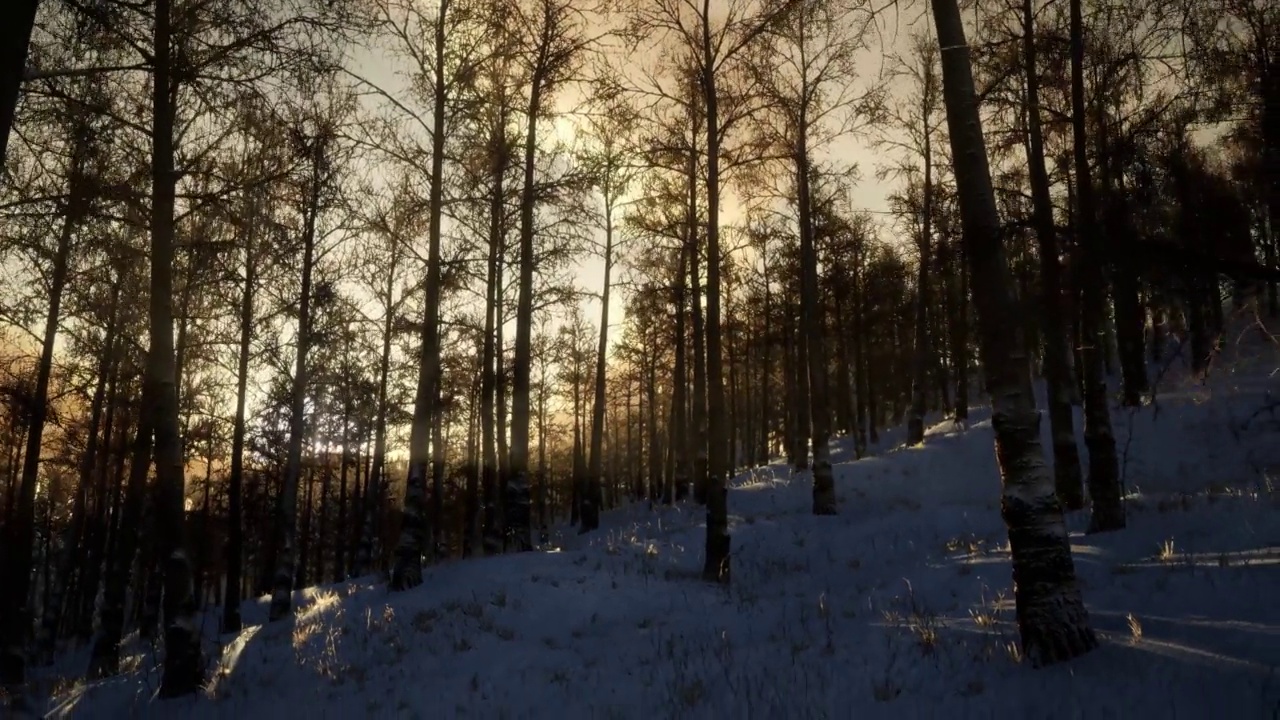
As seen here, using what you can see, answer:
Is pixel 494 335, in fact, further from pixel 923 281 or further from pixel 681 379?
pixel 923 281

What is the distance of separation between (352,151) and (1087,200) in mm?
10998

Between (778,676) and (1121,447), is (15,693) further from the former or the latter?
(1121,447)

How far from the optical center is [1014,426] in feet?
17.8

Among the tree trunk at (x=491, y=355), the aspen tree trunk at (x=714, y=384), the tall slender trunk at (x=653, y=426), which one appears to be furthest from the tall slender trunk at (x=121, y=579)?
the tall slender trunk at (x=653, y=426)

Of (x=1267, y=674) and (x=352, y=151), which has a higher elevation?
(x=352, y=151)

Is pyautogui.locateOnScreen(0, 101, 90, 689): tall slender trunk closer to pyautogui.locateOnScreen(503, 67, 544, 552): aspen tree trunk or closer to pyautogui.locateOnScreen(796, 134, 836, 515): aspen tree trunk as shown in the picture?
pyautogui.locateOnScreen(503, 67, 544, 552): aspen tree trunk

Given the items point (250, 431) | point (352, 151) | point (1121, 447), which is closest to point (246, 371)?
point (250, 431)

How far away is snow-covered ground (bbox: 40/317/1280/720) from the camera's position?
4852 millimetres

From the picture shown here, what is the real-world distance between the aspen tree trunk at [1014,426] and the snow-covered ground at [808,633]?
0.86 feet

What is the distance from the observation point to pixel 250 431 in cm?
1870

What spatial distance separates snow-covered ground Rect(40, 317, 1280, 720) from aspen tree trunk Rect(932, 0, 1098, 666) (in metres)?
0.26

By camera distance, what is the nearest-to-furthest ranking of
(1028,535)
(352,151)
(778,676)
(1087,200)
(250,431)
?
(1028,535), (778,676), (1087,200), (352,151), (250,431)

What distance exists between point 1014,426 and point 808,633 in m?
2.84

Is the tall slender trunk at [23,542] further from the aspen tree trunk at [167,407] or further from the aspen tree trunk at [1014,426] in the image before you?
the aspen tree trunk at [1014,426]
